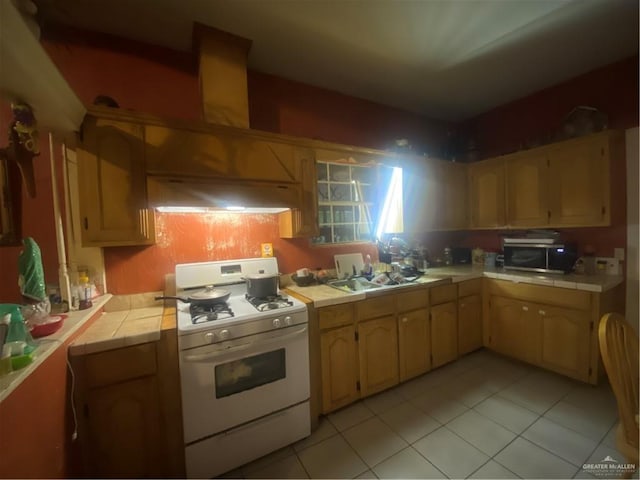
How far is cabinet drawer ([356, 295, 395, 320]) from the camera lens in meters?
1.94

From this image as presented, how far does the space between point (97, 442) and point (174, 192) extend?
4.42 ft

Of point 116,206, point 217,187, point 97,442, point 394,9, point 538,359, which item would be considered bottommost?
point 538,359

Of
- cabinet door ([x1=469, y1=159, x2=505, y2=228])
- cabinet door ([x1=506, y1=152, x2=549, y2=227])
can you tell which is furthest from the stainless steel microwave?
cabinet door ([x1=469, y1=159, x2=505, y2=228])

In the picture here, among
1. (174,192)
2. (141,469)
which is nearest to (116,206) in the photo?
(174,192)

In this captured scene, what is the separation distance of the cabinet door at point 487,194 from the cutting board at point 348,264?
5.15 ft

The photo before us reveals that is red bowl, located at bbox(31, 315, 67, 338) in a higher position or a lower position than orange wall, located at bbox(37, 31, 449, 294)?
lower

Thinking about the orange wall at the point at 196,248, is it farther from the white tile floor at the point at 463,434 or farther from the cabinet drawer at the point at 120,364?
the white tile floor at the point at 463,434

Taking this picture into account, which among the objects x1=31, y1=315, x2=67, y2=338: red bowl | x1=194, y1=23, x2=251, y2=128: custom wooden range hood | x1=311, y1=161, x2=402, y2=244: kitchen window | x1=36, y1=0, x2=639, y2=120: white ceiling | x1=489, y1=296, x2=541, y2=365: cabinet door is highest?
x1=36, y1=0, x2=639, y2=120: white ceiling

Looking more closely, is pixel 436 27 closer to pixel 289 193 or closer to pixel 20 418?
pixel 289 193

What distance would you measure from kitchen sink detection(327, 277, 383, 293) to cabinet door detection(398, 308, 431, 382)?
1.16 feet

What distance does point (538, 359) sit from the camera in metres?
2.28

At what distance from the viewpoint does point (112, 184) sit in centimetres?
148

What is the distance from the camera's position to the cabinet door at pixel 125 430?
123 centimetres

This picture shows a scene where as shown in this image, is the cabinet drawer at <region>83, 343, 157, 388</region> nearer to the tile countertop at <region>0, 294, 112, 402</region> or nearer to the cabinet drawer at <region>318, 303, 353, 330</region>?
the tile countertop at <region>0, 294, 112, 402</region>
